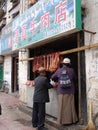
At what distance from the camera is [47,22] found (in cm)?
817

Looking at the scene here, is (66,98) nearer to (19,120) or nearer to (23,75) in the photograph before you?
(19,120)

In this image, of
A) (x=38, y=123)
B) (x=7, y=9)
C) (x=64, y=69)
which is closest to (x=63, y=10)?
(x=64, y=69)

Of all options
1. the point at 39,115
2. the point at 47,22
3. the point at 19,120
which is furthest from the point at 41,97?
the point at 47,22

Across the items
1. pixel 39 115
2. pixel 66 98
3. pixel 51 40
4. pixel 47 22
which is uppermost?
pixel 47 22

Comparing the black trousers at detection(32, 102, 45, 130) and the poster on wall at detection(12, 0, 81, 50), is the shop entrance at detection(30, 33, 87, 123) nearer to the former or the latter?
the poster on wall at detection(12, 0, 81, 50)

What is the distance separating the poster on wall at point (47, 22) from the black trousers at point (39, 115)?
2.01m

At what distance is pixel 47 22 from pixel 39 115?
277 centimetres

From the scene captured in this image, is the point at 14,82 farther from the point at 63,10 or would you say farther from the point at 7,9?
the point at 63,10

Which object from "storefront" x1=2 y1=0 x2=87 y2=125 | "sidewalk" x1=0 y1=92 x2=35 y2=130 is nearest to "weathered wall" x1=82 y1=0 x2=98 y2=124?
"storefront" x1=2 y1=0 x2=87 y2=125

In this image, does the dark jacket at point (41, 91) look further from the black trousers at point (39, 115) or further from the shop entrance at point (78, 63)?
the shop entrance at point (78, 63)

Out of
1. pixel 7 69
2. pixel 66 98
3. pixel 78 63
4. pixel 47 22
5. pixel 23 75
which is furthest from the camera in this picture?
pixel 7 69

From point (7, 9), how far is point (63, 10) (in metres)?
11.4

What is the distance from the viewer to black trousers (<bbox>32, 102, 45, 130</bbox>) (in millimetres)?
7391

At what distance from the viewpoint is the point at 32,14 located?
9.48m
